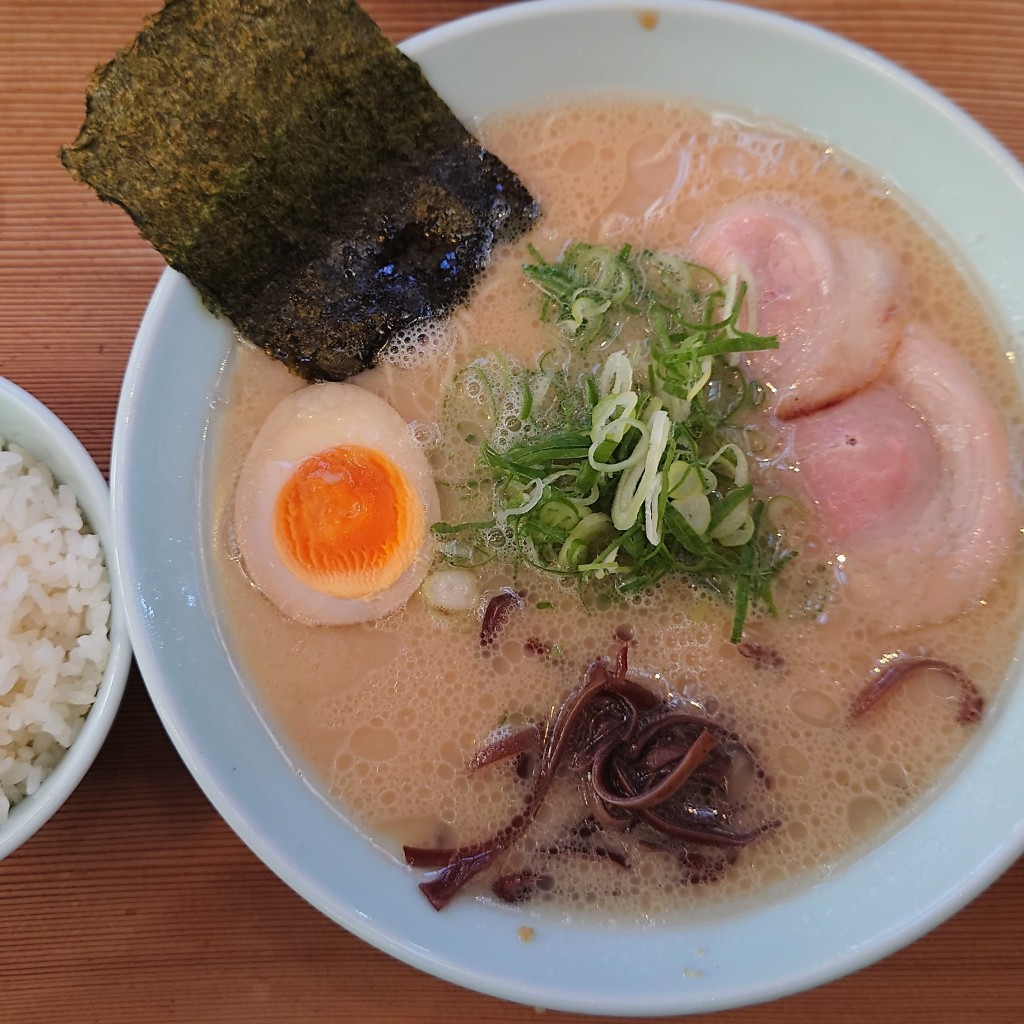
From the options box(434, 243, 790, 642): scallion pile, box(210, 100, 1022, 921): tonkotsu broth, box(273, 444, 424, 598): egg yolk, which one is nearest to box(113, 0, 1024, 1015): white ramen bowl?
box(210, 100, 1022, 921): tonkotsu broth

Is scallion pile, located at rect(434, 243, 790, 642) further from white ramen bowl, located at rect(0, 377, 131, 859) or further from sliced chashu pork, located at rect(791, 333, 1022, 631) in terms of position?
white ramen bowl, located at rect(0, 377, 131, 859)

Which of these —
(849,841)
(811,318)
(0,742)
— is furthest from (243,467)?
(849,841)

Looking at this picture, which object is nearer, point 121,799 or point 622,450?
point 622,450

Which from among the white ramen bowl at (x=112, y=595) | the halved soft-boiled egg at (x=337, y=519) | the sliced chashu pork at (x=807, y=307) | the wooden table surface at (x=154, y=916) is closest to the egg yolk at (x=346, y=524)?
the halved soft-boiled egg at (x=337, y=519)

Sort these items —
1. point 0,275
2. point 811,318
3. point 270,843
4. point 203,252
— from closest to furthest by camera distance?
point 270,843
point 203,252
point 811,318
point 0,275

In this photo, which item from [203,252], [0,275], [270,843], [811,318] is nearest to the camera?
[270,843]

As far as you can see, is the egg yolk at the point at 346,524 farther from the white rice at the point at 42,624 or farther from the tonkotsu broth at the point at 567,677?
the white rice at the point at 42,624

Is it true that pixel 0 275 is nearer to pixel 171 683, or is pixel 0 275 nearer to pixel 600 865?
pixel 171 683
